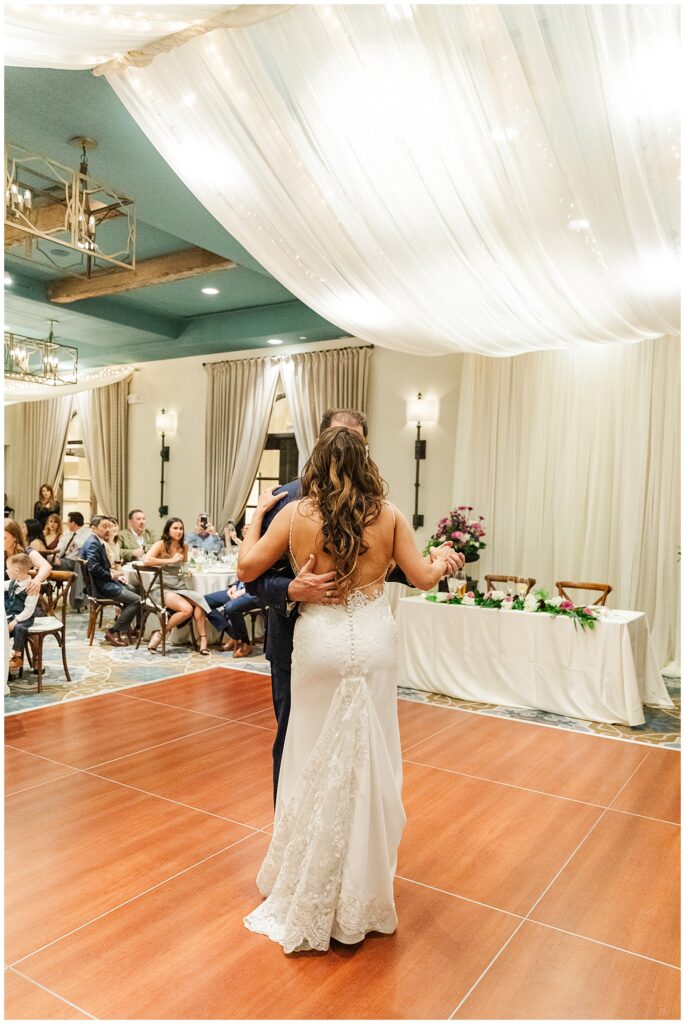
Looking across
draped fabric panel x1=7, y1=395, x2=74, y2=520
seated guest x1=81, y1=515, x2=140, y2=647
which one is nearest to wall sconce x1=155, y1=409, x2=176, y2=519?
draped fabric panel x1=7, y1=395, x2=74, y2=520

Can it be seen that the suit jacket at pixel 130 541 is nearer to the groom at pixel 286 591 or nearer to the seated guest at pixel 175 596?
the seated guest at pixel 175 596

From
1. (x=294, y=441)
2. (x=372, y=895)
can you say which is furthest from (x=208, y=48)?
(x=294, y=441)

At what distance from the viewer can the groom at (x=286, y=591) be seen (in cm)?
229

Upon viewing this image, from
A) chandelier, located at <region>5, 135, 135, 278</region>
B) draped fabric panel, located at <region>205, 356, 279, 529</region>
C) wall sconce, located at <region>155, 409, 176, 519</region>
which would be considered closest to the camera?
chandelier, located at <region>5, 135, 135, 278</region>

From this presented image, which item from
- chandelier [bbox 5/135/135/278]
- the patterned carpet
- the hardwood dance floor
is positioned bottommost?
the patterned carpet

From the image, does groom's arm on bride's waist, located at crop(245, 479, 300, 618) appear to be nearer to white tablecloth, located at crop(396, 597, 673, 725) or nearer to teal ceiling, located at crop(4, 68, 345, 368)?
teal ceiling, located at crop(4, 68, 345, 368)

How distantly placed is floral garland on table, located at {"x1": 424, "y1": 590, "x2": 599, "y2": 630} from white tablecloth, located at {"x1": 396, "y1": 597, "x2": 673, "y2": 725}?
6 cm

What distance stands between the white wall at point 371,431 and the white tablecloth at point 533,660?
2.89m

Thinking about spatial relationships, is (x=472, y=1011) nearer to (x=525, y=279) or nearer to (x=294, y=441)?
(x=525, y=279)

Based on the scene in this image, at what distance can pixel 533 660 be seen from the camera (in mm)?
5082

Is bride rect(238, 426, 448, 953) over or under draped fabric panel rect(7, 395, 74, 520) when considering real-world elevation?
under

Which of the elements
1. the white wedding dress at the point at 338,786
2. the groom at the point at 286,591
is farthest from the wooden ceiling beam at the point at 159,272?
the white wedding dress at the point at 338,786

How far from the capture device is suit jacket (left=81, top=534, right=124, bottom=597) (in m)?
6.80

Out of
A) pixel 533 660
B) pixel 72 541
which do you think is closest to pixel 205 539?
pixel 72 541
